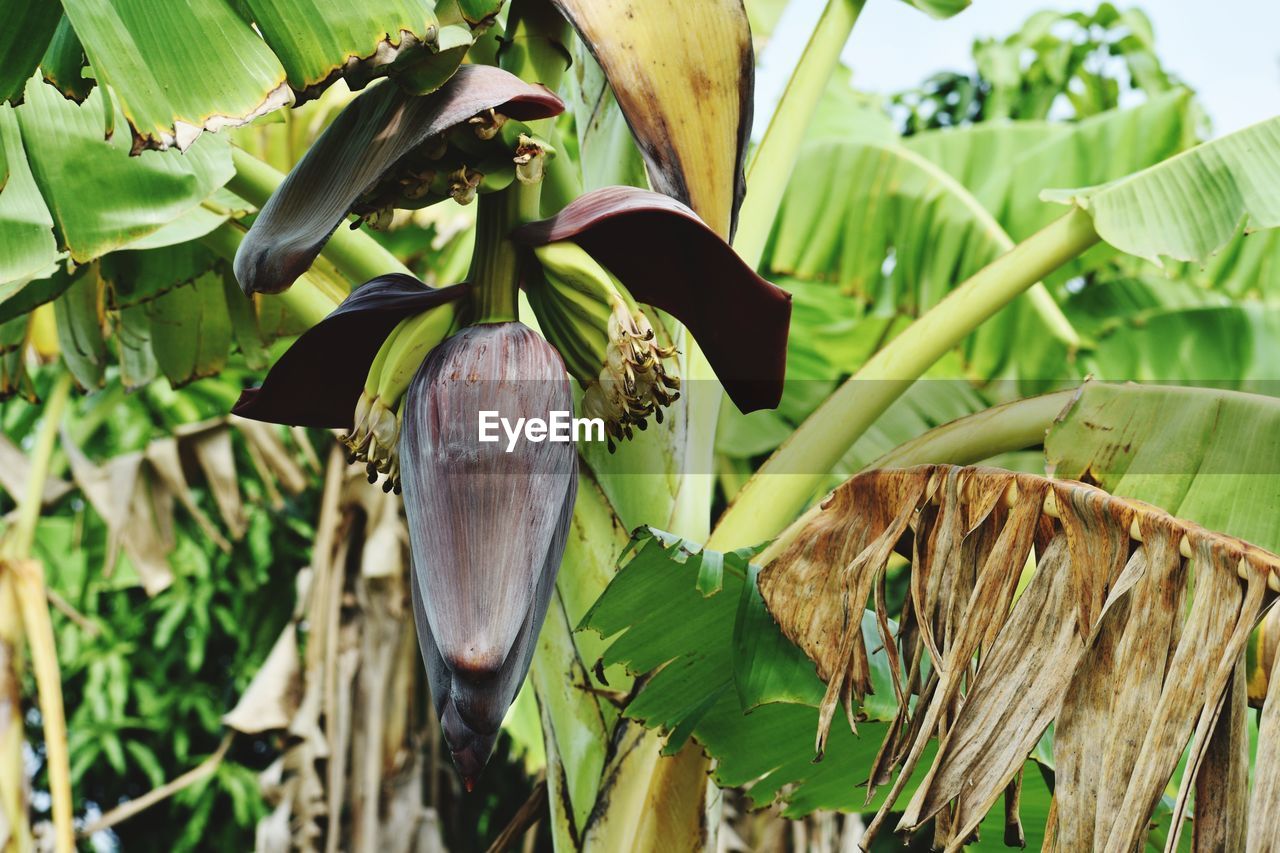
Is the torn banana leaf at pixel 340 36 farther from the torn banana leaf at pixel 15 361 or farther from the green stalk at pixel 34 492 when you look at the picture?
the green stalk at pixel 34 492

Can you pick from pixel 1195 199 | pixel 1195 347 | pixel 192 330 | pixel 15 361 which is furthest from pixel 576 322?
pixel 1195 347

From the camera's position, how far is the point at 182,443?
66.6 inches

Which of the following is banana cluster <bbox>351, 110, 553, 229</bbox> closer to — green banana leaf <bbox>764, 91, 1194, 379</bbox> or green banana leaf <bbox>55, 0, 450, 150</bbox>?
green banana leaf <bbox>55, 0, 450, 150</bbox>

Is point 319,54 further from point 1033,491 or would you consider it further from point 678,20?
point 1033,491

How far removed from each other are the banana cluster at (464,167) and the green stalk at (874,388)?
0.39 meters

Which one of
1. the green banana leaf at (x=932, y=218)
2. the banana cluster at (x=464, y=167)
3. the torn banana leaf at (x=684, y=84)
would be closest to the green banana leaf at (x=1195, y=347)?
the green banana leaf at (x=932, y=218)

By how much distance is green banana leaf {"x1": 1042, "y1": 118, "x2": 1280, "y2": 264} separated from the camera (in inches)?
33.4

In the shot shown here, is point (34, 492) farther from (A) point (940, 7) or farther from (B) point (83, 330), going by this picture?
(A) point (940, 7)

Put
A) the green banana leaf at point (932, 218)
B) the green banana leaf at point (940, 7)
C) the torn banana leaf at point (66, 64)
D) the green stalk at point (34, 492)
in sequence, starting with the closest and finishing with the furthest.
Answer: the torn banana leaf at point (66, 64) < the green banana leaf at point (940, 7) < the green stalk at point (34, 492) < the green banana leaf at point (932, 218)

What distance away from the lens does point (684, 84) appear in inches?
20.3

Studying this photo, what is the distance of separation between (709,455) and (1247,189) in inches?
17.9

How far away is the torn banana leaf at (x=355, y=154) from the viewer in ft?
1.41

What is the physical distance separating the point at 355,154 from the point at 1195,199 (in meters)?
0.70

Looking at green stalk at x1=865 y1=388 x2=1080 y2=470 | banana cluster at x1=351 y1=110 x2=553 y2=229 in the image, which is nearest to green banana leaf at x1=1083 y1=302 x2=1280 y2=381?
green stalk at x1=865 y1=388 x2=1080 y2=470
